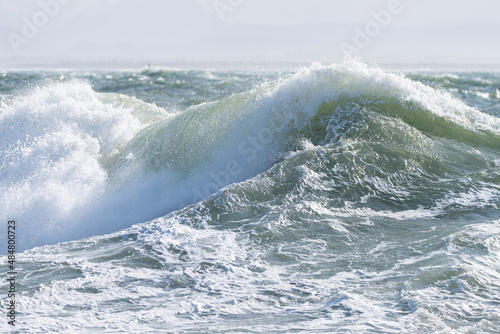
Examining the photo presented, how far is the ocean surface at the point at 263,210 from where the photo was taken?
4.02 meters

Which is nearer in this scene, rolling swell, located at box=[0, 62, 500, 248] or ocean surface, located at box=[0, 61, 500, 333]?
ocean surface, located at box=[0, 61, 500, 333]

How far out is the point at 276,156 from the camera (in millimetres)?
7578

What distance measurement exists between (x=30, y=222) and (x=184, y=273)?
3.19m

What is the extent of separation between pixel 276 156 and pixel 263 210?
64.1 inches

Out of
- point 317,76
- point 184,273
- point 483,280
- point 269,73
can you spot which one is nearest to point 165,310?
point 184,273

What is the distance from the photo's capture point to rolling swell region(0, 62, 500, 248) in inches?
260

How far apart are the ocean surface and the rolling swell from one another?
0.03 m

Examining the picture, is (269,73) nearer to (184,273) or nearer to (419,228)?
(419,228)

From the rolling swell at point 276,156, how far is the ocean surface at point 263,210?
0.10ft

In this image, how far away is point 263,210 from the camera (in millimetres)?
6113

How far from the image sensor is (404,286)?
14.1 feet

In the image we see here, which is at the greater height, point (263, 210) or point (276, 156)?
point (276, 156)

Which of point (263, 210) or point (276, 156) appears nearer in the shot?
point (263, 210)

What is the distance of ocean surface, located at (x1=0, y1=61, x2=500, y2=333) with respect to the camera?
4.02m
